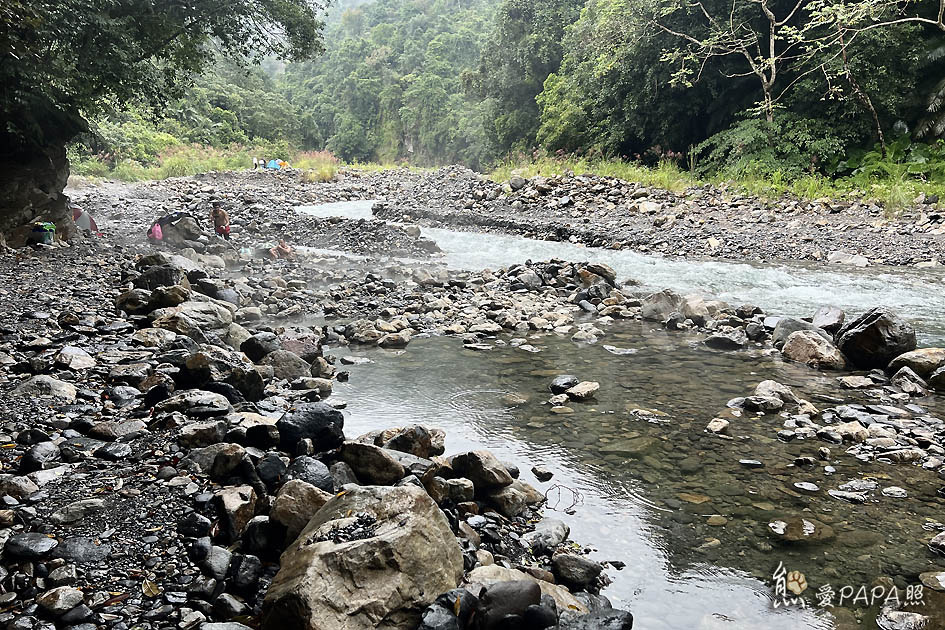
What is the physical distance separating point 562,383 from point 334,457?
96.4 inches

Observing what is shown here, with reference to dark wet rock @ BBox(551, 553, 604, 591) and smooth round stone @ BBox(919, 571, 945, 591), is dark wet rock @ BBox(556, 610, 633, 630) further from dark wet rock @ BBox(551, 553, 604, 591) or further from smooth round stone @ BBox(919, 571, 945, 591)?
smooth round stone @ BBox(919, 571, 945, 591)

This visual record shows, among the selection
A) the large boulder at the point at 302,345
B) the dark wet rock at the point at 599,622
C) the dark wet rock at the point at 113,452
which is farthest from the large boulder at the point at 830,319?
the dark wet rock at the point at 113,452

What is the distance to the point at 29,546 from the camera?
2.42m

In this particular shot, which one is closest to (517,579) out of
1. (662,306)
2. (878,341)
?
(878,341)

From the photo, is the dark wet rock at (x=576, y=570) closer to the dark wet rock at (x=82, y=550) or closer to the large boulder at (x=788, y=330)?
the dark wet rock at (x=82, y=550)

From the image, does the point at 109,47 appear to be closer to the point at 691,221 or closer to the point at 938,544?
the point at 938,544

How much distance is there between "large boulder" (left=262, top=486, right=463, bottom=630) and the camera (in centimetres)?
210

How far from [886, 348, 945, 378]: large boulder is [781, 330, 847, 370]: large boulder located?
1.51 feet

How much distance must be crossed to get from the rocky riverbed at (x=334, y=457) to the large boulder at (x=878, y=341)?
0.07ft

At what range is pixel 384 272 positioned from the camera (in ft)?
37.0

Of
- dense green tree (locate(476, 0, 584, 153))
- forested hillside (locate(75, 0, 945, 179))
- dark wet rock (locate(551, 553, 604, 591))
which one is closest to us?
dark wet rock (locate(551, 553, 604, 591))

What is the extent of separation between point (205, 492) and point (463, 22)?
72786mm

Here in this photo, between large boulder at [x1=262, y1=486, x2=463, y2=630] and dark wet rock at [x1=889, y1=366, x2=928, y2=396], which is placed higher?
large boulder at [x1=262, y1=486, x2=463, y2=630]

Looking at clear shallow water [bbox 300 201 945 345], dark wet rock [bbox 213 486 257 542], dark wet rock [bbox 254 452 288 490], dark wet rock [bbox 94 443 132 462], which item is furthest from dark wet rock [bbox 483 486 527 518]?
clear shallow water [bbox 300 201 945 345]
